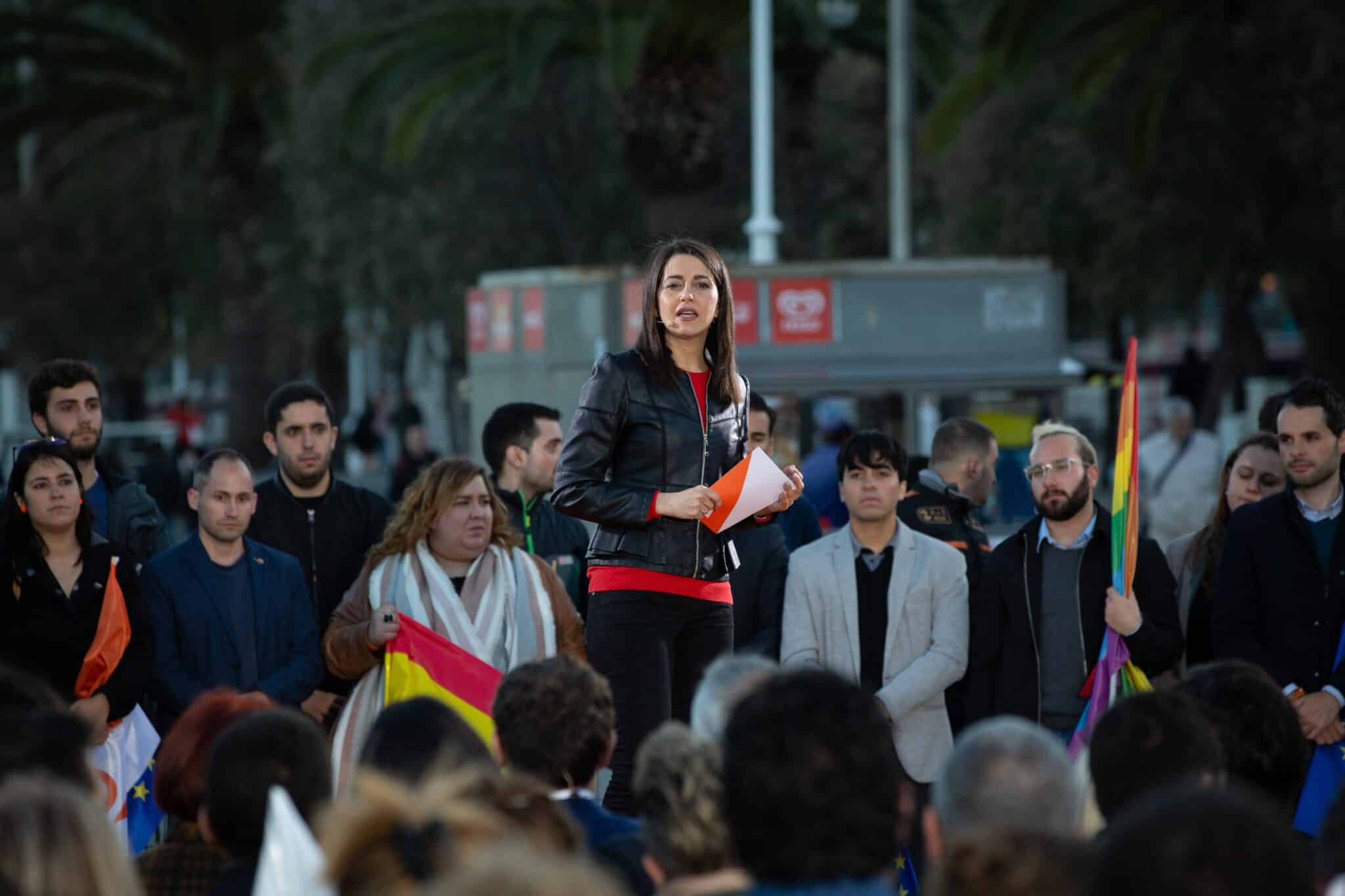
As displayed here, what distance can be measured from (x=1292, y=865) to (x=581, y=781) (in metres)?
1.83

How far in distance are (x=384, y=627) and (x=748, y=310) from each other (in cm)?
825

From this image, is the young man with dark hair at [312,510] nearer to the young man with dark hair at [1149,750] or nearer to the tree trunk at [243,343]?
the young man with dark hair at [1149,750]

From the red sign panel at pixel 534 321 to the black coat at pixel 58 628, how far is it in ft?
30.0

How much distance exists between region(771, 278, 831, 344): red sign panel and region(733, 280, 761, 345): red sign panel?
0.13 meters

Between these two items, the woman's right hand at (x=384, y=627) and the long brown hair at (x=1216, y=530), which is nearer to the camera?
the woman's right hand at (x=384, y=627)

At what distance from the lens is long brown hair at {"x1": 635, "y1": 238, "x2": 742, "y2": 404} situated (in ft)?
17.9

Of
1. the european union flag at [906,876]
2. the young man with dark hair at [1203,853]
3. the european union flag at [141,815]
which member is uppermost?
the young man with dark hair at [1203,853]

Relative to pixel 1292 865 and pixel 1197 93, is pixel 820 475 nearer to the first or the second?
pixel 1292 865

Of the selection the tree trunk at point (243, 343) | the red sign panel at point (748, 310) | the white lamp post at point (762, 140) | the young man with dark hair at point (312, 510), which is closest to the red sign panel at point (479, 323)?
the white lamp post at point (762, 140)

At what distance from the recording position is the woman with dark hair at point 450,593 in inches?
258

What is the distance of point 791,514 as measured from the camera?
8.02 m

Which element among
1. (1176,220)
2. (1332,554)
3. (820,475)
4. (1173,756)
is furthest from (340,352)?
(1173,756)

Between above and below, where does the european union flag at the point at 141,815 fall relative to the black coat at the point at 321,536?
below

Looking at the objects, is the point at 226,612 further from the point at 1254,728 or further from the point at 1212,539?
the point at 1212,539
